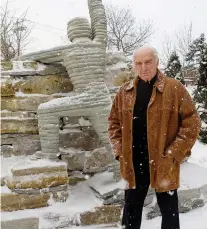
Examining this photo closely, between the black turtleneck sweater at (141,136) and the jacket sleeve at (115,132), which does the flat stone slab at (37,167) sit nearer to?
the jacket sleeve at (115,132)

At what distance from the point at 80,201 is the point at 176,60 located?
39.0ft

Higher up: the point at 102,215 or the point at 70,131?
the point at 70,131

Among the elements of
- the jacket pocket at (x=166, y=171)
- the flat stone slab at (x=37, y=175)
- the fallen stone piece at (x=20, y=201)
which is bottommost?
the fallen stone piece at (x=20, y=201)

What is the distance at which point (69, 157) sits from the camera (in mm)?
3975

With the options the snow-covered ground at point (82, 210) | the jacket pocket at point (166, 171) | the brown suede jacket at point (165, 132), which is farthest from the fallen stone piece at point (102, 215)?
the jacket pocket at point (166, 171)

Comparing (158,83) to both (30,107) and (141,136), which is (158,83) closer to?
(141,136)

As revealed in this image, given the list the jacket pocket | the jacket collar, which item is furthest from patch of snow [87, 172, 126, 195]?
the jacket collar

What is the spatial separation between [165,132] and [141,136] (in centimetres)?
17

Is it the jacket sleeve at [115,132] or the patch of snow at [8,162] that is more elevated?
the jacket sleeve at [115,132]

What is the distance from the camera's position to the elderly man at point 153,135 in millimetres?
2285

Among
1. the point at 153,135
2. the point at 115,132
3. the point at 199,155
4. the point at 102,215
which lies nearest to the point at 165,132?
the point at 153,135

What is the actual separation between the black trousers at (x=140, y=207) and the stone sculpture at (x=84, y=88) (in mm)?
1077

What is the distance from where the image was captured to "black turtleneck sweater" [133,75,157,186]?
2.37 m

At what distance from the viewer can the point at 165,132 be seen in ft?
7.57
